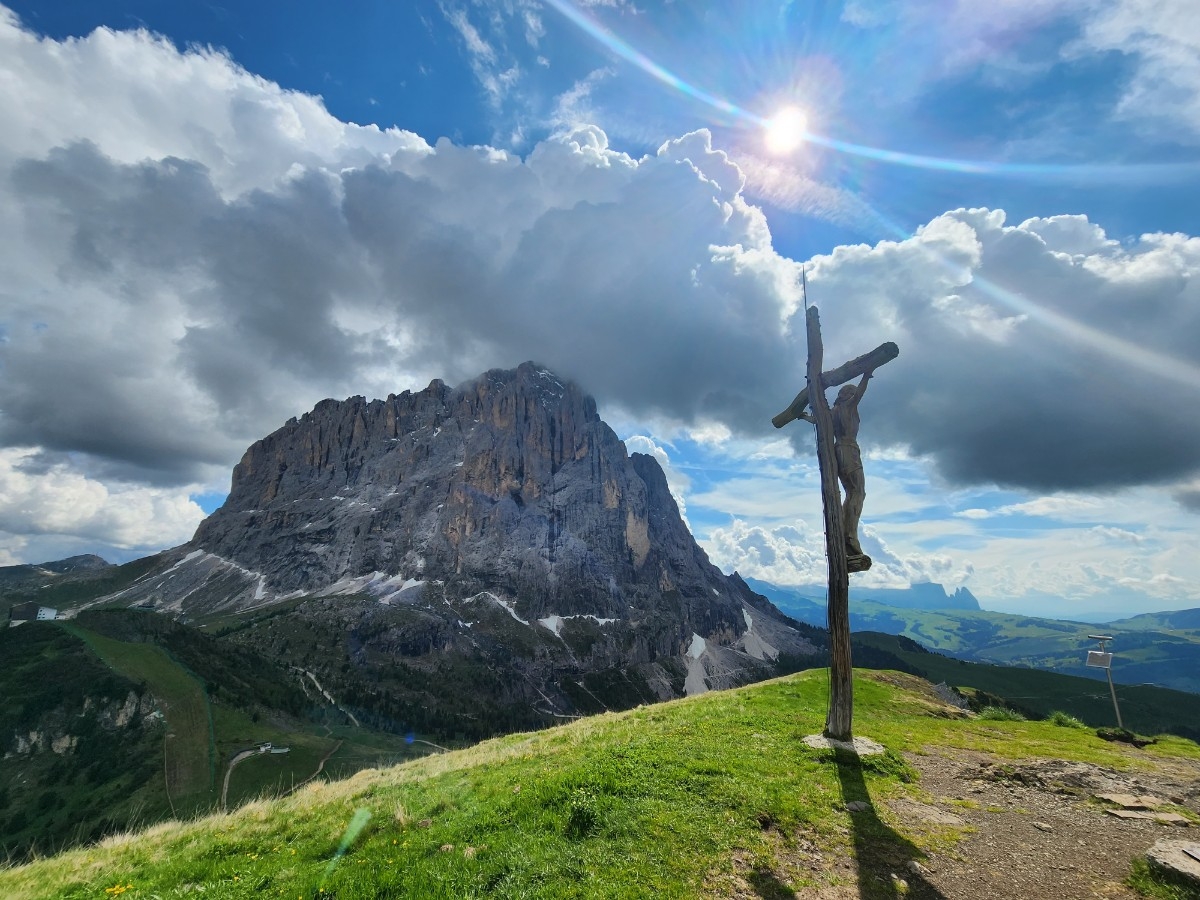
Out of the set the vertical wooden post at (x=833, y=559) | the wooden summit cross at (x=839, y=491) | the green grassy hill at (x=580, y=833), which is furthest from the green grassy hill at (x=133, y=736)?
the wooden summit cross at (x=839, y=491)

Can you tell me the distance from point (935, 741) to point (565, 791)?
13408 millimetres

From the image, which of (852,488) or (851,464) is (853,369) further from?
(852,488)

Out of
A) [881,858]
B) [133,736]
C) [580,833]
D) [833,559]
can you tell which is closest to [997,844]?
[881,858]

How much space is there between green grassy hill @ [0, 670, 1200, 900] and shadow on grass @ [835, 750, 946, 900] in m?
0.04

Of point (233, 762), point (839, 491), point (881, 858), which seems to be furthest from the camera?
point (233, 762)

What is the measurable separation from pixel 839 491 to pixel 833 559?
2245mm

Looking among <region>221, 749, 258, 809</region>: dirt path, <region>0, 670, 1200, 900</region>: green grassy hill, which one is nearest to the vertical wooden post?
<region>0, 670, 1200, 900</region>: green grassy hill

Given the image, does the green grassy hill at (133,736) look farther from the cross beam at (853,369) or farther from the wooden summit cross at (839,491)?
the cross beam at (853,369)

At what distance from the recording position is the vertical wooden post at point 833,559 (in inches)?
618

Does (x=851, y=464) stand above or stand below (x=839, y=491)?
above

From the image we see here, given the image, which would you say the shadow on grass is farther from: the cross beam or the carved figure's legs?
the cross beam

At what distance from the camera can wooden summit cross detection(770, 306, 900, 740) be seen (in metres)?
16.0

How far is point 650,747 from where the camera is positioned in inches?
565

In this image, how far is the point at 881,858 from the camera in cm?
865
